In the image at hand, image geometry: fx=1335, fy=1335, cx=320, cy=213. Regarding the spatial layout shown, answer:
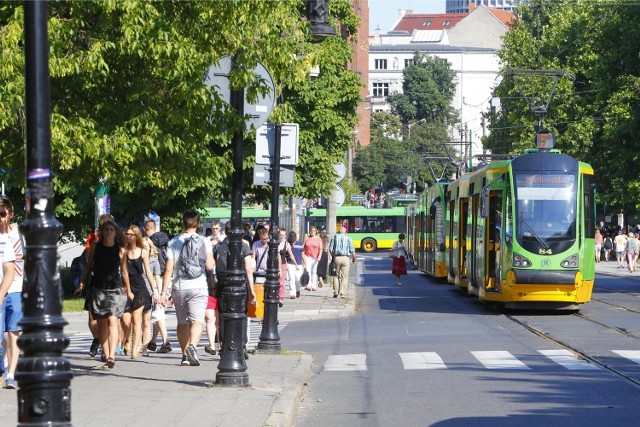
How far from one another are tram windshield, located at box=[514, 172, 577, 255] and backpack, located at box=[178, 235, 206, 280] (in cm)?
1200

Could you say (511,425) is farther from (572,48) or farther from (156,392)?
(572,48)

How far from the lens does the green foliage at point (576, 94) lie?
49094 mm

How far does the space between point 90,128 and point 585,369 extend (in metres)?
6.13

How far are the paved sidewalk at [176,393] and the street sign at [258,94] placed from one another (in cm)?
281

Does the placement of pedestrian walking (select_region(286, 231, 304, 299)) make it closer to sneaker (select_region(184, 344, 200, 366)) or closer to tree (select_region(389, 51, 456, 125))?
sneaker (select_region(184, 344, 200, 366))

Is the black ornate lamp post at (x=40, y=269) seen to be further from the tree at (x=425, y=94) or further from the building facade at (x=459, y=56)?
the building facade at (x=459, y=56)

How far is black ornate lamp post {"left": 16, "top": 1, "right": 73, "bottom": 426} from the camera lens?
240 inches

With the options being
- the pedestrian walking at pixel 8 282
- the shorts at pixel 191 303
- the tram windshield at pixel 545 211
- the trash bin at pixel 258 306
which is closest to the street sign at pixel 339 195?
the tram windshield at pixel 545 211

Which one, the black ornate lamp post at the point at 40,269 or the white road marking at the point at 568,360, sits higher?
the black ornate lamp post at the point at 40,269

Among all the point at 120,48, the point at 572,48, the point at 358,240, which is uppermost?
the point at 572,48

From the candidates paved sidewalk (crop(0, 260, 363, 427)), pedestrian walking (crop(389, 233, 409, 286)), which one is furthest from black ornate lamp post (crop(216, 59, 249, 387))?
pedestrian walking (crop(389, 233, 409, 286))

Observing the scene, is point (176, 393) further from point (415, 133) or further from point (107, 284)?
point (415, 133)

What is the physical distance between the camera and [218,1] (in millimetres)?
13688

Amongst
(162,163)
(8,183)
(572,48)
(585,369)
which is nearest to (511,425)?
(585,369)
